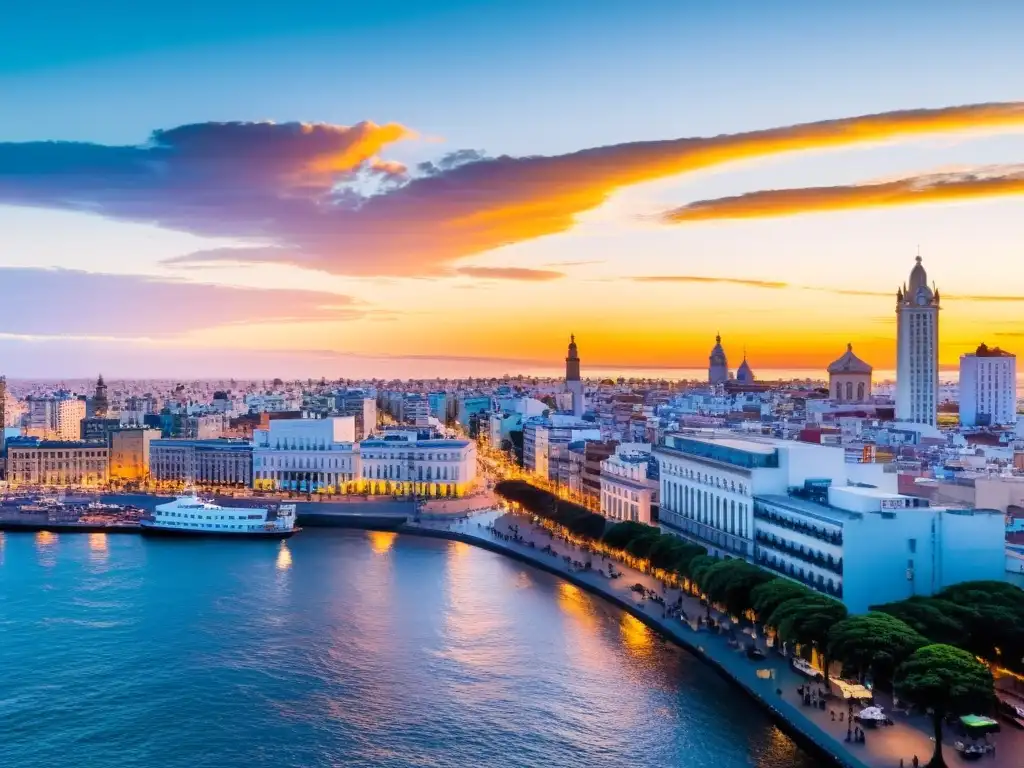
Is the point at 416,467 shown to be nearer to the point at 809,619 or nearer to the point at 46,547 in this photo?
the point at 46,547

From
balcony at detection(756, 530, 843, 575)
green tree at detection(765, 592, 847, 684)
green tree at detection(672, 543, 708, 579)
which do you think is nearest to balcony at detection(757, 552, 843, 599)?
balcony at detection(756, 530, 843, 575)

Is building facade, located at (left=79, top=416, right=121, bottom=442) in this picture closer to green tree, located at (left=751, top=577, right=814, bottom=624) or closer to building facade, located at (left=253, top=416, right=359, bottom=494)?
building facade, located at (left=253, top=416, right=359, bottom=494)

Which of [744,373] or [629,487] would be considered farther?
[744,373]

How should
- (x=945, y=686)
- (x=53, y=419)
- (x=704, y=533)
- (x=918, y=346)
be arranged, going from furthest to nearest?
(x=53, y=419), (x=918, y=346), (x=704, y=533), (x=945, y=686)

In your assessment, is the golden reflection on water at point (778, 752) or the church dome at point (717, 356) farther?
the church dome at point (717, 356)

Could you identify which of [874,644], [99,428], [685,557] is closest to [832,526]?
[874,644]

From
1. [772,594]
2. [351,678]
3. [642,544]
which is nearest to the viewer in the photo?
[351,678]

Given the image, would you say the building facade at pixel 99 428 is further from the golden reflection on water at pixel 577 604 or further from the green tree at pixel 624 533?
the golden reflection on water at pixel 577 604

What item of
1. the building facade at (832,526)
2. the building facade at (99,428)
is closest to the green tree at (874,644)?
the building facade at (832,526)
